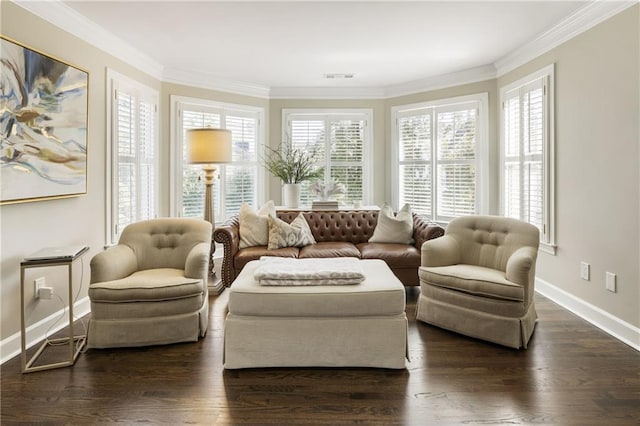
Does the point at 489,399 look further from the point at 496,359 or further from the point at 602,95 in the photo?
the point at 602,95

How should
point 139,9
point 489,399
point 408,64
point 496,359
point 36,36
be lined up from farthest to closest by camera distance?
point 408,64
point 139,9
point 36,36
point 496,359
point 489,399

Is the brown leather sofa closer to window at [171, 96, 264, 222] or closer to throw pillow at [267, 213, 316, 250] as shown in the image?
throw pillow at [267, 213, 316, 250]

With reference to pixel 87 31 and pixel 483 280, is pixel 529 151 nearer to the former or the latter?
pixel 483 280

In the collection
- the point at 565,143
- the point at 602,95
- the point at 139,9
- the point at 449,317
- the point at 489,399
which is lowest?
the point at 489,399

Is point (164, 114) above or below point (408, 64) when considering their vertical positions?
below

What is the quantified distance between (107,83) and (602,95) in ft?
13.9

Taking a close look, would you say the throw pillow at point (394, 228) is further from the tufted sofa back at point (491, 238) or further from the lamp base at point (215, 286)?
the lamp base at point (215, 286)

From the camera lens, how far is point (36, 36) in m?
3.05

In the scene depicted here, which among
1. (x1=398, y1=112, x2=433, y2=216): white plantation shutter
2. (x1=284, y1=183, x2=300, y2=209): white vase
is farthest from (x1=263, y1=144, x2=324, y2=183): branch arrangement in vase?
(x1=398, y1=112, x2=433, y2=216): white plantation shutter

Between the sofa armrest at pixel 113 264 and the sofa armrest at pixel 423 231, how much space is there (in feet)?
8.84

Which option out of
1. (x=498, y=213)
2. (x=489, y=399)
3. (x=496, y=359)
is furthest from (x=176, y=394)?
(x=498, y=213)

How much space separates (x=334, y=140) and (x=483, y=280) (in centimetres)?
365

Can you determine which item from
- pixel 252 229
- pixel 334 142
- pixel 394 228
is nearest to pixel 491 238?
pixel 394 228

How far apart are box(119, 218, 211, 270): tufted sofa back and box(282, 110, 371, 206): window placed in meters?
2.75
